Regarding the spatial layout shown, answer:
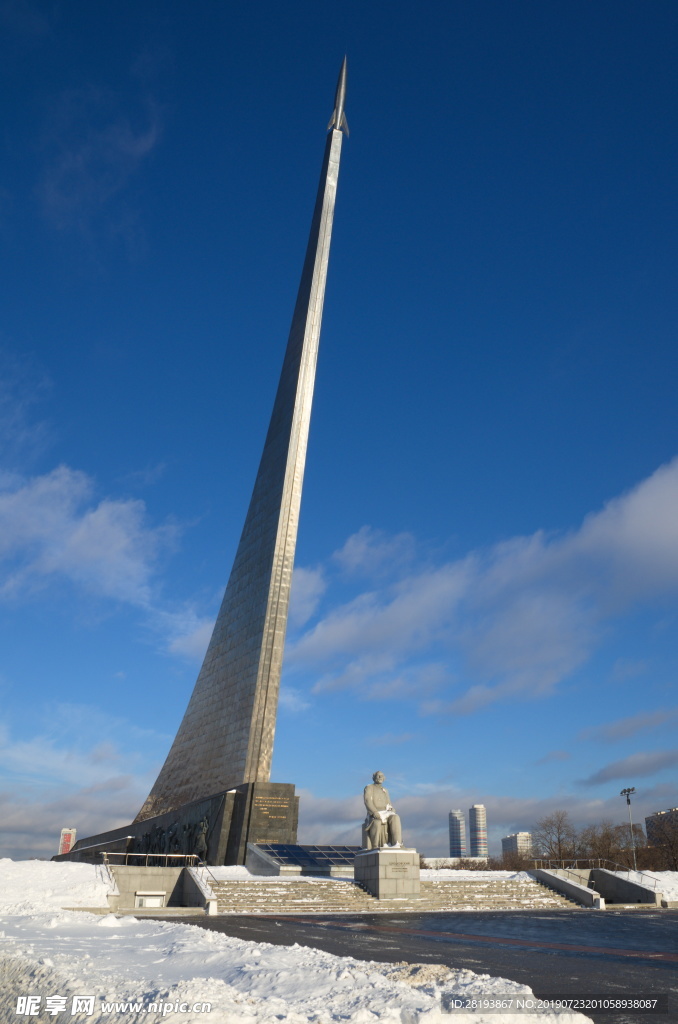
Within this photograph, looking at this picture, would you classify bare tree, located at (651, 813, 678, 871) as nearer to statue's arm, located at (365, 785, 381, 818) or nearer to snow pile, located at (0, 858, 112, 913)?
statue's arm, located at (365, 785, 381, 818)

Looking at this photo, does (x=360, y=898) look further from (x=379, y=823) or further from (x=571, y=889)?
(x=571, y=889)

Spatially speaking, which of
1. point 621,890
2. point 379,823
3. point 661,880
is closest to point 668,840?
point 661,880

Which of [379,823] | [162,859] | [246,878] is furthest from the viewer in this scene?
[162,859]

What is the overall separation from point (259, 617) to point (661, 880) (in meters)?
12.4

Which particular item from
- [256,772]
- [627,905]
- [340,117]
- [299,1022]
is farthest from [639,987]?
[340,117]

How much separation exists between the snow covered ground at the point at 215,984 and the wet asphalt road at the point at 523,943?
27.7 inches

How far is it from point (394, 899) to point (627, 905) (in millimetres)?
5004

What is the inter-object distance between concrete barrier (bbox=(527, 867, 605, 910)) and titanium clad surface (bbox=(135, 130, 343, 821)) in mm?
7806

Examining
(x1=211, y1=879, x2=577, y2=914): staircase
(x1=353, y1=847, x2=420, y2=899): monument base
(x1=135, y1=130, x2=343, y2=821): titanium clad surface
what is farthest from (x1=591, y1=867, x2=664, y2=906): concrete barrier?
(x1=135, y1=130, x2=343, y2=821): titanium clad surface

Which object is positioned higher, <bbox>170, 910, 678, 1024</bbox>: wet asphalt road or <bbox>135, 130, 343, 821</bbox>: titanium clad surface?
<bbox>135, 130, 343, 821</bbox>: titanium clad surface

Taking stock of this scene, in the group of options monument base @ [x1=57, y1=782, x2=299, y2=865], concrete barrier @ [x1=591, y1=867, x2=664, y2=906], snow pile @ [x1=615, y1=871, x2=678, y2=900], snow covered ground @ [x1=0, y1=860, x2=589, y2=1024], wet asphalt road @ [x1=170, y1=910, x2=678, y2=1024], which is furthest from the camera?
monument base @ [x1=57, y1=782, x2=299, y2=865]

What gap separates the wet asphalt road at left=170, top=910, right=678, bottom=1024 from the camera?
4.59m

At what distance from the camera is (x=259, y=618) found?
Result: 858 inches

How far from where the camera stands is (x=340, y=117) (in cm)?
3142
